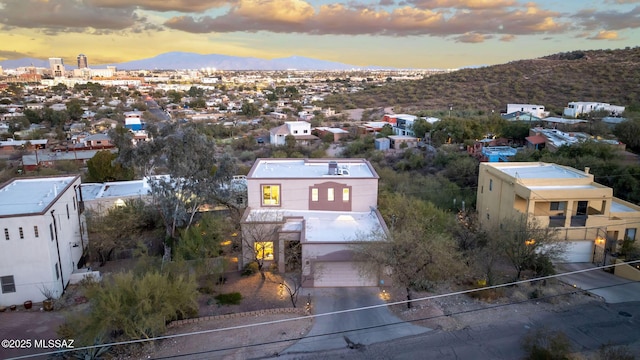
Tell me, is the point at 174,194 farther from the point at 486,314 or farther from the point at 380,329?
the point at 486,314

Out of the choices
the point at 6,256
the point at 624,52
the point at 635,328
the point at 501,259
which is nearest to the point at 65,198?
the point at 6,256

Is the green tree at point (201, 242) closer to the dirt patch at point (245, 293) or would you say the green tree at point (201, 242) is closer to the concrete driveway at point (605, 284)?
the dirt patch at point (245, 293)

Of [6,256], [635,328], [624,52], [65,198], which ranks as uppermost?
[624,52]

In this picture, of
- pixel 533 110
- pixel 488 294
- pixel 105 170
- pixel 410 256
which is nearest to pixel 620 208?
pixel 488 294

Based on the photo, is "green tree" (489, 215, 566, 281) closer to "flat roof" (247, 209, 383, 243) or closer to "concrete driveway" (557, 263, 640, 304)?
"concrete driveway" (557, 263, 640, 304)

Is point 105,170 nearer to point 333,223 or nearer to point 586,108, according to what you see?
point 333,223

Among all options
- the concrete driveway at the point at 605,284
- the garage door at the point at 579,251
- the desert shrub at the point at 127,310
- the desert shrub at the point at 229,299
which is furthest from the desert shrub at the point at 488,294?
the desert shrub at the point at 127,310
